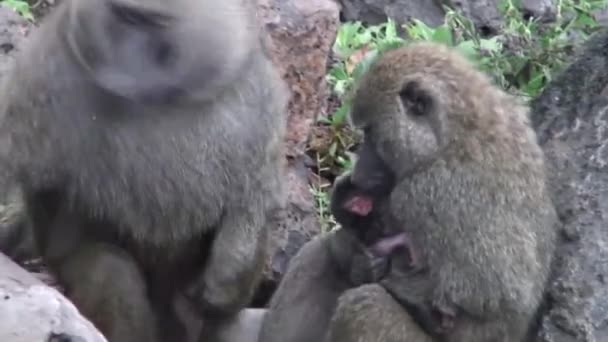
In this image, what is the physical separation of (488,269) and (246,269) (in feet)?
2.78

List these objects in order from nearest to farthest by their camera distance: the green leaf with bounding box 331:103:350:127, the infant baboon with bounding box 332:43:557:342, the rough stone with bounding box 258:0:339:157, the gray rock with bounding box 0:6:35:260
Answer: the infant baboon with bounding box 332:43:557:342 → the gray rock with bounding box 0:6:35:260 → the rough stone with bounding box 258:0:339:157 → the green leaf with bounding box 331:103:350:127

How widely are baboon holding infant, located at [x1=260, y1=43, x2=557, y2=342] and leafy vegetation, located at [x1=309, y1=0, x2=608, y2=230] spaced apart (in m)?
1.70

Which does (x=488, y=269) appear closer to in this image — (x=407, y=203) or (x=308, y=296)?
(x=407, y=203)

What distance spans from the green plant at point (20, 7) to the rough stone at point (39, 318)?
288 centimetres

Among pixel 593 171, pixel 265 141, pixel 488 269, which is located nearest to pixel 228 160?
pixel 265 141

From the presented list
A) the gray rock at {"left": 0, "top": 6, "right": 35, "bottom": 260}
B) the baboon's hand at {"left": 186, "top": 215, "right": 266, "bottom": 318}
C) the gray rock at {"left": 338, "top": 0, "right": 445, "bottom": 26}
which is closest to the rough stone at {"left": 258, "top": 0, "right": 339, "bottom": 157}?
the gray rock at {"left": 0, "top": 6, "right": 35, "bottom": 260}

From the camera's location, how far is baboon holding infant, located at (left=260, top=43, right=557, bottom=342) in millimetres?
4367

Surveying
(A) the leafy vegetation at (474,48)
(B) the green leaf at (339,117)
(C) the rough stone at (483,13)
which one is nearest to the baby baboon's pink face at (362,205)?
(A) the leafy vegetation at (474,48)

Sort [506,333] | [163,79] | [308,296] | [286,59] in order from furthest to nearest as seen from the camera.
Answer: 1. [286,59]
2. [308,296]
3. [506,333]
4. [163,79]

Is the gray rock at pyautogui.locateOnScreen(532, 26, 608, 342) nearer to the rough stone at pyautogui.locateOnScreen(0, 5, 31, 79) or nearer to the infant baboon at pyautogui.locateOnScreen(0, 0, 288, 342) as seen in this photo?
the infant baboon at pyautogui.locateOnScreen(0, 0, 288, 342)

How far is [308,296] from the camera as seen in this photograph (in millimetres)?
4863

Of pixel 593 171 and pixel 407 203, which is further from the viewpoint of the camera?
pixel 593 171

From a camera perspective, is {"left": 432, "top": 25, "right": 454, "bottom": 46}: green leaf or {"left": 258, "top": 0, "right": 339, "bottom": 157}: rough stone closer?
{"left": 258, "top": 0, "right": 339, "bottom": 157}: rough stone

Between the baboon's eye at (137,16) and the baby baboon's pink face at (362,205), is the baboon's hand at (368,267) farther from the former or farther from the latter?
the baboon's eye at (137,16)
